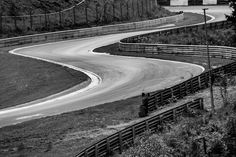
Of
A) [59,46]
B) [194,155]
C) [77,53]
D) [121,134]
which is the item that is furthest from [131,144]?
[59,46]

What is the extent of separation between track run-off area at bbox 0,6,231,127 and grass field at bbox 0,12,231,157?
156 cm

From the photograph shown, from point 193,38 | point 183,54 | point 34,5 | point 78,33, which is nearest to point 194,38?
point 193,38

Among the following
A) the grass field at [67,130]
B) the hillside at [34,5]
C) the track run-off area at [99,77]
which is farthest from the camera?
the hillside at [34,5]

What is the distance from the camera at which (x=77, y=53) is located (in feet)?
184

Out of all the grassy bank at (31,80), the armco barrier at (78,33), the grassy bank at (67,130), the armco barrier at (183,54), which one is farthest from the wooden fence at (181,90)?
the armco barrier at (78,33)

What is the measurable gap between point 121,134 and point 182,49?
27390 millimetres

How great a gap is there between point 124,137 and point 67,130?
449cm

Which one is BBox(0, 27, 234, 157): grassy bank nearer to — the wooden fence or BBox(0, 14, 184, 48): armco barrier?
the wooden fence

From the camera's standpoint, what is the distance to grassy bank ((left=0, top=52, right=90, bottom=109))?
37531mm

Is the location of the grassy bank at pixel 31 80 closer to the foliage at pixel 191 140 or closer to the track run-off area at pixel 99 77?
the track run-off area at pixel 99 77

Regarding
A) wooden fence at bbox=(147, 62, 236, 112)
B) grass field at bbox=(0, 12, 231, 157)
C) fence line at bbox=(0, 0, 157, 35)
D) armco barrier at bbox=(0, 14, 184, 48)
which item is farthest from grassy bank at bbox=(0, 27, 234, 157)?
fence line at bbox=(0, 0, 157, 35)

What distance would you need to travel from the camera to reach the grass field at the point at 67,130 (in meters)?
25.5

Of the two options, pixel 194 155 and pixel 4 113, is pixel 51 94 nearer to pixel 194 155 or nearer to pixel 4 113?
pixel 4 113

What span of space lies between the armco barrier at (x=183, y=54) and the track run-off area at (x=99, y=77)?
241 centimetres
